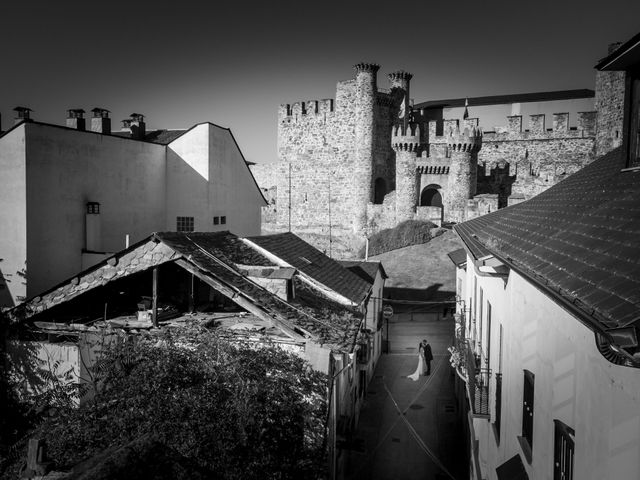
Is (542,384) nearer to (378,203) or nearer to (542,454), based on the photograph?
(542,454)

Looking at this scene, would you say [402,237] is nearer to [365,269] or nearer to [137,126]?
[365,269]

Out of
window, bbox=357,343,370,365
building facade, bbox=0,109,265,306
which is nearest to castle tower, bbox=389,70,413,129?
building facade, bbox=0,109,265,306

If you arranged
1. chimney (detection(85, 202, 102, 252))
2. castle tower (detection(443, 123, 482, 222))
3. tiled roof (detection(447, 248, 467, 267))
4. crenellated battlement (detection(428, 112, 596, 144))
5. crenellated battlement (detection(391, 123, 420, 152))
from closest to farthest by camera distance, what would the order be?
chimney (detection(85, 202, 102, 252)) < tiled roof (detection(447, 248, 467, 267)) < castle tower (detection(443, 123, 482, 222)) < crenellated battlement (detection(391, 123, 420, 152)) < crenellated battlement (detection(428, 112, 596, 144))

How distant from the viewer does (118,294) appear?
12.4m

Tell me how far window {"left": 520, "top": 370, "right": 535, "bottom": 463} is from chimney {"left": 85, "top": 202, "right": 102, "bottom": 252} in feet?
51.3

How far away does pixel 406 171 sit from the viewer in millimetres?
49062

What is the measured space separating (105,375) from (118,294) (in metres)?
3.54

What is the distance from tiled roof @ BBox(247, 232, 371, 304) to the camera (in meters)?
14.6

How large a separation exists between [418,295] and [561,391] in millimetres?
28066

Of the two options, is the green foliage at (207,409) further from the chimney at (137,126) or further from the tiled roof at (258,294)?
the chimney at (137,126)

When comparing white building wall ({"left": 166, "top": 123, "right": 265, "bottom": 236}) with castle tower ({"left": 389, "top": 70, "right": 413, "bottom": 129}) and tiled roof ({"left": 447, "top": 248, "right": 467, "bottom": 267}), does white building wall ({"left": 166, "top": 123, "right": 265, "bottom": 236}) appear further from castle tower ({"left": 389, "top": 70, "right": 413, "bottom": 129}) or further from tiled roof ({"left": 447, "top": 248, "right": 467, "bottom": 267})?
castle tower ({"left": 389, "top": 70, "right": 413, "bottom": 129})

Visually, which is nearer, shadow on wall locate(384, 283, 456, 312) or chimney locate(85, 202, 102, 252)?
chimney locate(85, 202, 102, 252)

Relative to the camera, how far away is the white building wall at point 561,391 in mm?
3814

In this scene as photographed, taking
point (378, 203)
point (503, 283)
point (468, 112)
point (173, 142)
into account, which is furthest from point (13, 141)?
point (468, 112)
